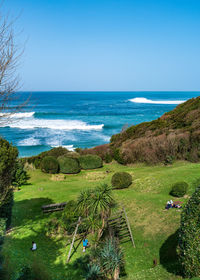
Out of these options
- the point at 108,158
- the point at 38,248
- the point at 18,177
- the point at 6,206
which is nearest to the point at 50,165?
the point at 18,177

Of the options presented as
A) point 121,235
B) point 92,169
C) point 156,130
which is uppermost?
point 156,130

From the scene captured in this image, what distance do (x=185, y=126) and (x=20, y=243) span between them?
2521 centimetres

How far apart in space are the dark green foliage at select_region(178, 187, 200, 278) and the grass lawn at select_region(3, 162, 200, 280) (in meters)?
0.83

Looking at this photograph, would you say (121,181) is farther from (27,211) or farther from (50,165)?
(50,165)

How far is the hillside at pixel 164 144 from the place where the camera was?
25.9 meters

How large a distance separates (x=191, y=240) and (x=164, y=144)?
68.7ft

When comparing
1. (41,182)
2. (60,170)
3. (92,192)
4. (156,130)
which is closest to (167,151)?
(156,130)

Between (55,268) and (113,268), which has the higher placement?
(113,268)

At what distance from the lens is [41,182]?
2289cm

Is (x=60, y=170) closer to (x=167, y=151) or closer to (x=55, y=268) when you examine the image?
(x=167, y=151)

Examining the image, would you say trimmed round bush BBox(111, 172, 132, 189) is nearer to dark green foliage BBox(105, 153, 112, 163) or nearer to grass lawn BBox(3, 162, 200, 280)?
grass lawn BBox(3, 162, 200, 280)

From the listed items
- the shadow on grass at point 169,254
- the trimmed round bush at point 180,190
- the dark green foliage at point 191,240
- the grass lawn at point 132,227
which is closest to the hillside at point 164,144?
the grass lawn at point 132,227

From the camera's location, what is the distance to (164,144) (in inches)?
1053

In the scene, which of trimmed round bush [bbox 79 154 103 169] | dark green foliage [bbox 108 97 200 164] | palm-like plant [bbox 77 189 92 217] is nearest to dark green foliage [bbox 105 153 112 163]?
dark green foliage [bbox 108 97 200 164]
